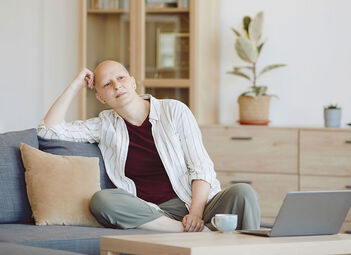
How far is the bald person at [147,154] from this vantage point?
117 inches

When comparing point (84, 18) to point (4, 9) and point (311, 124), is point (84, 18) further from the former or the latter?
point (311, 124)

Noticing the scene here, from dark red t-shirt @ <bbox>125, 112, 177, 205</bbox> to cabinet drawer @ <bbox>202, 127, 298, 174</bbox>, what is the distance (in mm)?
1388

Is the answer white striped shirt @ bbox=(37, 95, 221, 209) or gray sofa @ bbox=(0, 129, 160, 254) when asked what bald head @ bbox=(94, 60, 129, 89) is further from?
gray sofa @ bbox=(0, 129, 160, 254)

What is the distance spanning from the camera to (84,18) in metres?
4.91

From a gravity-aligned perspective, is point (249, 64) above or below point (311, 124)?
above

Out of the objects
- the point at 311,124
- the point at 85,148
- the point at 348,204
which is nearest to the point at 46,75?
the point at 311,124

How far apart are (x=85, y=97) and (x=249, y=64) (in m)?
1.11

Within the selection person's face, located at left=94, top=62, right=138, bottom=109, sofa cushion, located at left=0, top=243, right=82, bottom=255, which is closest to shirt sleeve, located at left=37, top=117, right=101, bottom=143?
person's face, located at left=94, top=62, right=138, bottom=109

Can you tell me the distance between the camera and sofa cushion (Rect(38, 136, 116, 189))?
10.7 ft

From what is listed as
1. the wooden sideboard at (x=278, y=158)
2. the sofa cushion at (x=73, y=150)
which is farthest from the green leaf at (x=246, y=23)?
the sofa cushion at (x=73, y=150)

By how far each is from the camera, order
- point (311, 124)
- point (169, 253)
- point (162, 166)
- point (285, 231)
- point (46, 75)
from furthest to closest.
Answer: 1. point (46, 75)
2. point (311, 124)
3. point (162, 166)
4. point (285, 231)
5. point (169, 253)

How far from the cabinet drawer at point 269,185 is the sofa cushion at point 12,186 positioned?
1.72 m

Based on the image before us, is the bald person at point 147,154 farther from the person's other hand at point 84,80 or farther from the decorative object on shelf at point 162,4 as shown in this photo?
the decorative object on shelf at point 162,4

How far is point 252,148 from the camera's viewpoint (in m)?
4.57
